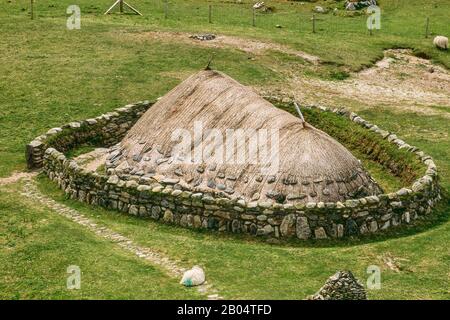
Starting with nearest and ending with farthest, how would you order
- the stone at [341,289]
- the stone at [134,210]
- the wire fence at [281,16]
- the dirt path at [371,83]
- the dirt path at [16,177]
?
the stone at [341,289], the stone at [134,210], the dirt path at [16,177], the dirt path at [371,83], the wire fence at [281,16]

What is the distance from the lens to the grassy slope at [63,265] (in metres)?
19.2

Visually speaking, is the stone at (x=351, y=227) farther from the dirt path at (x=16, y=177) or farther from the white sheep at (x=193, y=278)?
the dirt path at (x=16, y=177)

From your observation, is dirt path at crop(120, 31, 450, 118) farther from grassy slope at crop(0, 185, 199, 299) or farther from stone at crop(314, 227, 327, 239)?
grassy slope at crop(0, 185, 199, 299)

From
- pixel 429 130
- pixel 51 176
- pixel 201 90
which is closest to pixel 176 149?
pixel 201 90

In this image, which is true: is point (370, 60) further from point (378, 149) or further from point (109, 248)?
point (109, 248)

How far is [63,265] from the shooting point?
68.2ft

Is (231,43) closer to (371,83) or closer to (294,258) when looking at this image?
(371,83)

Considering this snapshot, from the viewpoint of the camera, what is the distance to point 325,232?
23578mm

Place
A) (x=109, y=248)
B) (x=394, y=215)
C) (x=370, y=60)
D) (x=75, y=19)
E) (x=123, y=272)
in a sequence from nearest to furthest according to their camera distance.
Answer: (x=123, y=272) → (x=109, y=248) → (x=394, y=215) → (x=370, y=60) → (x=75, y=19)

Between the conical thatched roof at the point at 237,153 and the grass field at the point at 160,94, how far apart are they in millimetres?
1891

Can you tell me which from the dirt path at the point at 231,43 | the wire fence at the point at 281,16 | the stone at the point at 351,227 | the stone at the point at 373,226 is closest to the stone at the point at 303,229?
the stone at the point at 351,227

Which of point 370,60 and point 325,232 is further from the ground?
point 370,60

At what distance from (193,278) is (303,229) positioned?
4855 mm

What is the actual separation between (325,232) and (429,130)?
1327cm
